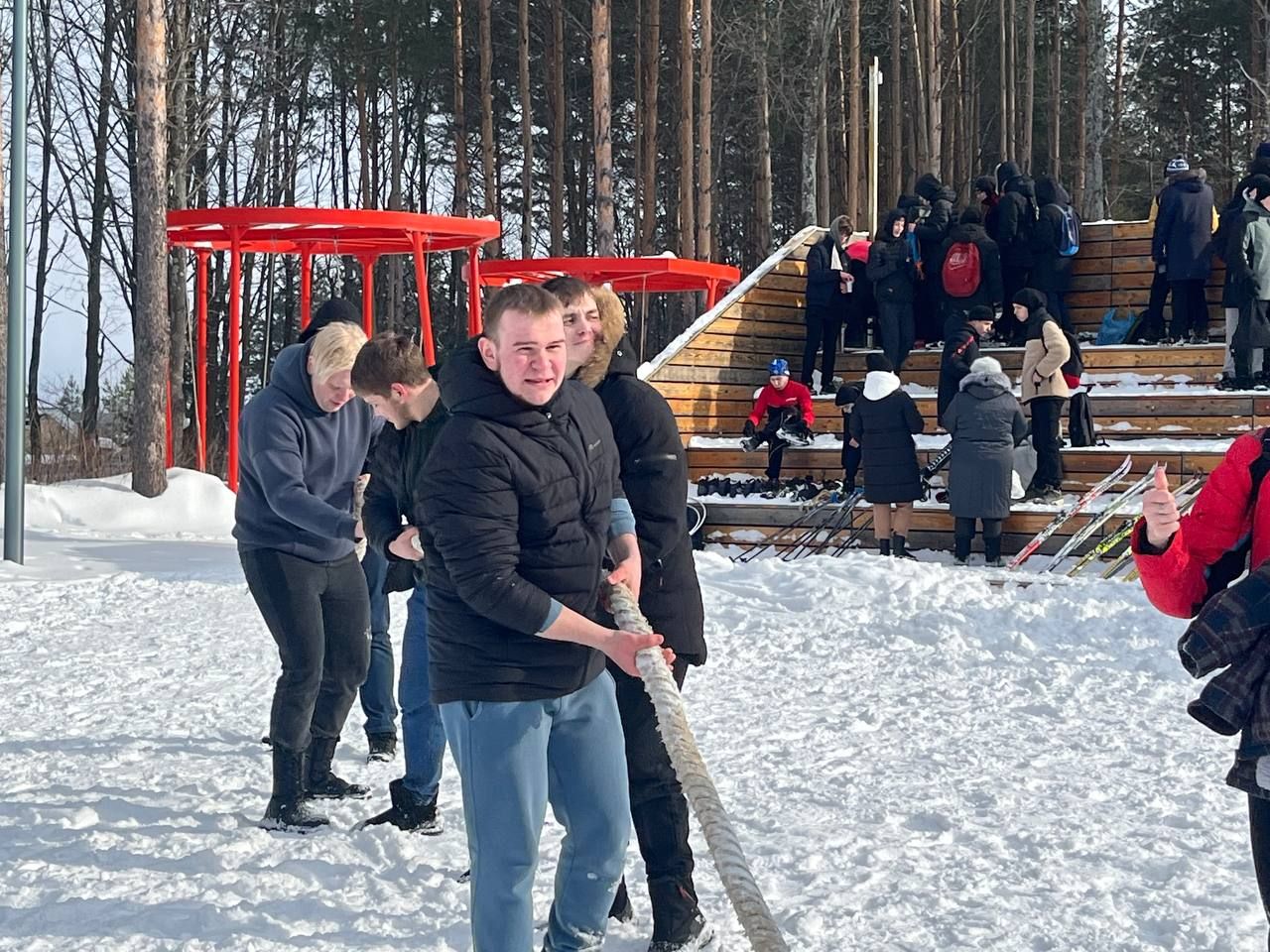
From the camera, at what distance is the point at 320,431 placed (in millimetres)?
4543

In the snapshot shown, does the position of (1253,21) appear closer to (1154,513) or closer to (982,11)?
(982,11)

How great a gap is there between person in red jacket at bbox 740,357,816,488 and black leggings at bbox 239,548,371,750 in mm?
8685

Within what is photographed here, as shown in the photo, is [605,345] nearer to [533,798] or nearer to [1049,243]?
[533,798]

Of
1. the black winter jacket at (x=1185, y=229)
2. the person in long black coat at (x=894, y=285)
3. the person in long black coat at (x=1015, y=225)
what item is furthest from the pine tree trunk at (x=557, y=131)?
the black winter jacket at (x=1185, y=229)

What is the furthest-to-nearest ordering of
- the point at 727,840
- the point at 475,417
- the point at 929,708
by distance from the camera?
the point at 929,708, the point at 475,417, the point at 727,840

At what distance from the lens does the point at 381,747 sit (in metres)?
5.48

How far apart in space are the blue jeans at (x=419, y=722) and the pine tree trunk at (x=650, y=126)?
21.1 metres

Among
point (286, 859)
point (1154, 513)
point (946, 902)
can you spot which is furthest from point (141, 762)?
point (1154, 513)

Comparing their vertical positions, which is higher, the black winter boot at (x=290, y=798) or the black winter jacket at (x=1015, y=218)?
the black winter jacket at (x=1015, y=218)

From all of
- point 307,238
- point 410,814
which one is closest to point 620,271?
point 307,238

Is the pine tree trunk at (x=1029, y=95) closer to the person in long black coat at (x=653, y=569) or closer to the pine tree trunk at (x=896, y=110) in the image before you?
the pine tree trunk at (x=896, y=110)

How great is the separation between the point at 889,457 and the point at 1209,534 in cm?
869

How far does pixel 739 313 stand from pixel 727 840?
13.6 meters

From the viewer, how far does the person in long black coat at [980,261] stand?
44.7ft
